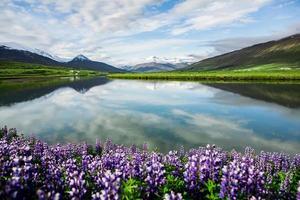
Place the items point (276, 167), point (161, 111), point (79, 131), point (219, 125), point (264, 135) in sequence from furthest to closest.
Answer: point (161, 111), point (219, 125), point (79, 131), point (264, 135), point (276, 167)

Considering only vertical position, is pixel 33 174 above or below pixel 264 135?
above

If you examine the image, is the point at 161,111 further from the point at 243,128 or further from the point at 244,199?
the point at 244,199

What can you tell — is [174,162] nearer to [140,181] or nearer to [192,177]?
[140,181]

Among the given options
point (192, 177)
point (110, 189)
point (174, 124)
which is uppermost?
point (110, 189)

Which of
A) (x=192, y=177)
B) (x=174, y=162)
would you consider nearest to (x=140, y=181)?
(x=192, y=177)

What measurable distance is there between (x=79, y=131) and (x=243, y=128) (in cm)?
1374

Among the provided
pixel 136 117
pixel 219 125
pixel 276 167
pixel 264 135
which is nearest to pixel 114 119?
pixel 136 117

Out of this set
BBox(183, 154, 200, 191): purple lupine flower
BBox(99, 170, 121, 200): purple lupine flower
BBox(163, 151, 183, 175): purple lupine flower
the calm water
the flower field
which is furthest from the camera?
the calm water

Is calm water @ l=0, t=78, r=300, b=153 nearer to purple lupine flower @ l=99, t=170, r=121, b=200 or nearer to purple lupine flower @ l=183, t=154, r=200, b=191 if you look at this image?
purple lupine flower @ l=183, t=154, r=200, b=191

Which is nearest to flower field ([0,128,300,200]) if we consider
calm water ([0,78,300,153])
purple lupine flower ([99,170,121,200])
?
purple lupine flower ([99,170,121,200])

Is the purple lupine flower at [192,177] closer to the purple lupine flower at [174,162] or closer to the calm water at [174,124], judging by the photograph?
the purple lupine flower at [174,162]

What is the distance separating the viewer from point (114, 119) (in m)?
34.3

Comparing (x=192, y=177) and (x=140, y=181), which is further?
(x=140, y=181)

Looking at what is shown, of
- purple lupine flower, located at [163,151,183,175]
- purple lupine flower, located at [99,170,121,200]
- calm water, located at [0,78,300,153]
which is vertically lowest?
calm water, located at [0,78,300,153]
